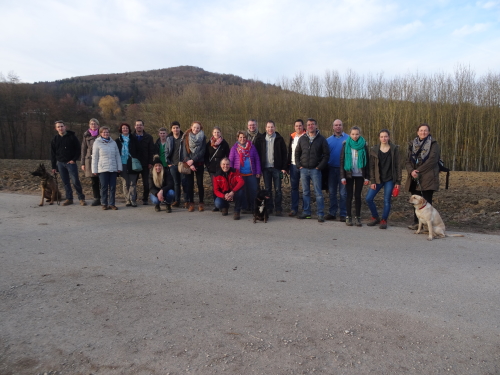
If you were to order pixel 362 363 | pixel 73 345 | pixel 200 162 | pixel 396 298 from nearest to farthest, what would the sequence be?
pixel 362 363, pixel 73 345, pixel 396 298, pixel 200 162

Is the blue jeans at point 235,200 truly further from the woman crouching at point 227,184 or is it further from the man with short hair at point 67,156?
the man with short hair at point 67,156

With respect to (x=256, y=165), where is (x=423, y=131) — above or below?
above

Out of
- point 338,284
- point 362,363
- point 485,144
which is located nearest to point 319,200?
point 338,284

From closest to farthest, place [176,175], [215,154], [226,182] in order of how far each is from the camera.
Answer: [226,182]
[215,154]
[176,175]

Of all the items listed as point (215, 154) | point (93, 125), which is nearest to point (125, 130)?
point (93, 125)

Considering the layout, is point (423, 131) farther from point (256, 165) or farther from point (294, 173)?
point (256, 165)

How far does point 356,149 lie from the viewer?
7.90 meters

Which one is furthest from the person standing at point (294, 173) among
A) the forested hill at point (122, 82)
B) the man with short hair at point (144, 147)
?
the forested hill at point (122, 82)

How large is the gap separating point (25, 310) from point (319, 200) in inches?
238

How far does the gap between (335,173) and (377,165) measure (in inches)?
45.8

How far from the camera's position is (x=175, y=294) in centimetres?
448

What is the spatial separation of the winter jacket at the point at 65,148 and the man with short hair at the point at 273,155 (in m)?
5.20

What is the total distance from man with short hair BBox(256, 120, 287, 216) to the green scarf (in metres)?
1.60

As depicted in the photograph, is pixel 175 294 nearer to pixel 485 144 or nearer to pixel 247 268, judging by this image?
pixel 247 268
